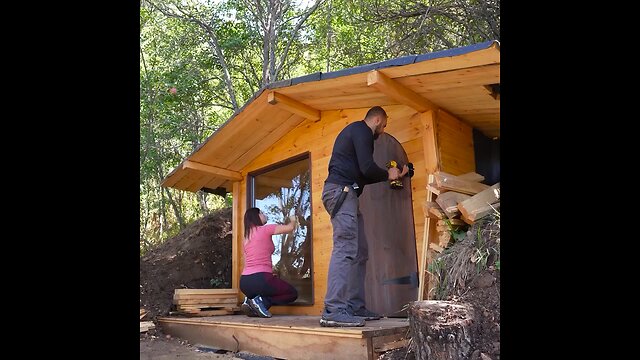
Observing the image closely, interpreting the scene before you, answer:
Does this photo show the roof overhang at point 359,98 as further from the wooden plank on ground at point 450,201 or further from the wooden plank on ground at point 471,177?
the wooden plank on ground at point 450,201

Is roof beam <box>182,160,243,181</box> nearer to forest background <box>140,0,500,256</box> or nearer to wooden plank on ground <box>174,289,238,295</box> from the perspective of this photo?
wooden plank on ground <box>174,289,238,295</box>

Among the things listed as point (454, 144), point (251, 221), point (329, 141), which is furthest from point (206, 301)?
point (454, 144)

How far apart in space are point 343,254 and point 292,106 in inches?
91.5

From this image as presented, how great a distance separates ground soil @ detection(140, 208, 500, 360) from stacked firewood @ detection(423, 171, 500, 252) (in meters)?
0.19

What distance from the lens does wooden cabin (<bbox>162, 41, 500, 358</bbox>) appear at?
15.9 ft

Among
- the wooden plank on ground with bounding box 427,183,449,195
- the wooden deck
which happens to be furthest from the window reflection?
the wooden plank on ground with bounding box 427,183,449,195

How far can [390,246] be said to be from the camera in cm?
564

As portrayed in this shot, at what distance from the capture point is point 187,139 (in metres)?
13.3

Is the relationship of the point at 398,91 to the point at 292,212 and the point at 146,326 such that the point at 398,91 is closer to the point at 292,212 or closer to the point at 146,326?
the point at 292,212

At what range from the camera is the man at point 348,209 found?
14.6 feet

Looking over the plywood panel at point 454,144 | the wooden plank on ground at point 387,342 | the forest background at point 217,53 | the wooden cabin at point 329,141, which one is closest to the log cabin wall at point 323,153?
the wooden cabin at point 329,141

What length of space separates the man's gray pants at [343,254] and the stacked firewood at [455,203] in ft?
2.53

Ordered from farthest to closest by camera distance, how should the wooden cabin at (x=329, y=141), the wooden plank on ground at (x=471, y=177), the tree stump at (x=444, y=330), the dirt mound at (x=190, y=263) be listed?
the dirt mound at (x=190, y=263) → the wooden plank on ground at (x=471, y=177) → the wooden cabin at (x=329, y=141) → the tree stump at (x=444, y=330)
